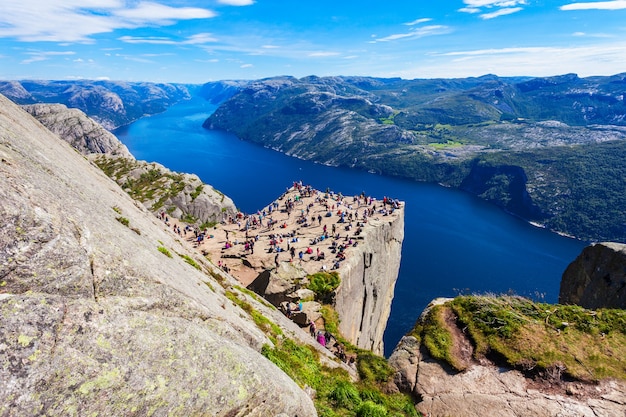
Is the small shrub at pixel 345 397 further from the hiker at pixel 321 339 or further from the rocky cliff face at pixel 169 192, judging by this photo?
the rocky cliff face at pixel 169 192

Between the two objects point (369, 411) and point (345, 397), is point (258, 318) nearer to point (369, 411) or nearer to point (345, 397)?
point (345, 397)

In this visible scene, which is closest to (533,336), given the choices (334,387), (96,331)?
(334,387)

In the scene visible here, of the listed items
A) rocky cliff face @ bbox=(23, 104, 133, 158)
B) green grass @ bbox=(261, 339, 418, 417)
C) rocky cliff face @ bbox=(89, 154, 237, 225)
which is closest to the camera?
green grass @ bbox=(261, 339, 418, 417)

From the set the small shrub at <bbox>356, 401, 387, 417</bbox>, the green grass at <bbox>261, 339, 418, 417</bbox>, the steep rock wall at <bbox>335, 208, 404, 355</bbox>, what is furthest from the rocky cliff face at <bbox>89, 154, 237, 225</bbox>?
the small shrub at <bbox>356, 401, 387, 417</bbox>

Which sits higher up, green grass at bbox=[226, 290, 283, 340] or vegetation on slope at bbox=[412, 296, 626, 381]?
green grass at bbox=[226, 290, 283, 340]

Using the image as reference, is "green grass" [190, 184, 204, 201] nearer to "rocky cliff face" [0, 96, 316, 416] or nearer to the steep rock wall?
the steep rock wall

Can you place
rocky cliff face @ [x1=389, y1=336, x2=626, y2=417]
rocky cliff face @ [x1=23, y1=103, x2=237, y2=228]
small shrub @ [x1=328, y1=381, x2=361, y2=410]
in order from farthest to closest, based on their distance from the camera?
rocky cliff face @ [x1=23, y1=103, x2=237, y2=228]
rocky cliff face @ [x1=389, y1=336, x2=626, y2=417]
small shrub @ [x1=328, y1=381, x2=361, y2=410]

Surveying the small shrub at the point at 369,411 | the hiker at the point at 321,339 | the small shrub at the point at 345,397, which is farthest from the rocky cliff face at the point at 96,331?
the hiker at the point at 321,339
